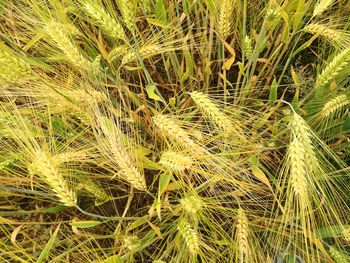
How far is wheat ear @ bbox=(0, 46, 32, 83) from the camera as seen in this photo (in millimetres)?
967

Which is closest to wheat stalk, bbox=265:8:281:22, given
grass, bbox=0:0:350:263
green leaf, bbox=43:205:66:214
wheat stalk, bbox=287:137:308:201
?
grass, bbox=0:0:350:263

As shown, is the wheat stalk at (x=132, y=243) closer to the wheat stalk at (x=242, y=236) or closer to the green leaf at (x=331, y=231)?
the wheat stalk at (x=242, y=236)

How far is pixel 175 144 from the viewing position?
1.04 metres

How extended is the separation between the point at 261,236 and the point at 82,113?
67cm

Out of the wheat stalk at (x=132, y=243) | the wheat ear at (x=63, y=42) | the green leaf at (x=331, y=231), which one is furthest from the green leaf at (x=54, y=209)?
the green leaf at (x=331, y=231)

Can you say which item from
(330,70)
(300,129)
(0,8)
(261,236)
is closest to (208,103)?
(300,129)

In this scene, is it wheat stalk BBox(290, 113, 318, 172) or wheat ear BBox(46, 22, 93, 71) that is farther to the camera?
wheat ear BBox(46, 22, 93, 71)

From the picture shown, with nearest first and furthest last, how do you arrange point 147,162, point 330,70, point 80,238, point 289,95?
1. point 330,70
2. point 147,162
3. point 80,238
4. point 289,95

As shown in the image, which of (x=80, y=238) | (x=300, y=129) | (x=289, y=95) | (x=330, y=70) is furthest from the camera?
(x=289, y=95)

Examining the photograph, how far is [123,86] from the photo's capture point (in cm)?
129

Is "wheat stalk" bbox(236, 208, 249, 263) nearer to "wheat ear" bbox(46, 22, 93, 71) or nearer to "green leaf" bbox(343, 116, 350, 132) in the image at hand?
"green leaf" bbox(343, 116, 350, 132)

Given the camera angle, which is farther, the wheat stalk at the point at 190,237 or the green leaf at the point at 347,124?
the green leaf at the point at 347,124

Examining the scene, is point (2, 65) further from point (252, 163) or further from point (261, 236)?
point (261, 236)

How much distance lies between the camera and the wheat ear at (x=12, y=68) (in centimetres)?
97
